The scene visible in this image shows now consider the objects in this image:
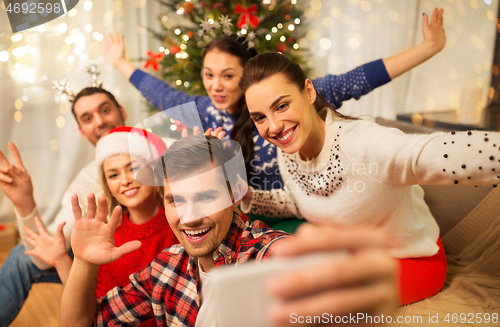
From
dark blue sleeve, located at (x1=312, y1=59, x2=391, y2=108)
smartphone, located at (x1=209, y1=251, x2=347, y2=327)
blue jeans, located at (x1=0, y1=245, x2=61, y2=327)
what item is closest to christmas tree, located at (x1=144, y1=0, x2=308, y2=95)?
dark blue sleeve, located at (x1=312, y1=59, x2=391, y2=108)

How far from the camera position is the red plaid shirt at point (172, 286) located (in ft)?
1.94

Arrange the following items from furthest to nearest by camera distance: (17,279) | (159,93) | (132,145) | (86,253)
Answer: (159,93) < (17,279) < (132,145) < (86,253)

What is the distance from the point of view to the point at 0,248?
1.62 meters

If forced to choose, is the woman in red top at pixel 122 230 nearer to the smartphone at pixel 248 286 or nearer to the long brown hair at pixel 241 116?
the long brown hair at pixel 241 116

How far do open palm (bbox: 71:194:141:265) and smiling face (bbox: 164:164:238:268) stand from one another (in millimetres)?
100

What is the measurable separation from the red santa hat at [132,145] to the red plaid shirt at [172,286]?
0.70ft

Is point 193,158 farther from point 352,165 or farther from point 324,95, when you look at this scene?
point 324,95

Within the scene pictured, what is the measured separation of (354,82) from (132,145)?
582 millimetres

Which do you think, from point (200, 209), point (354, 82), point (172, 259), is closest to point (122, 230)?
point (172, 259)

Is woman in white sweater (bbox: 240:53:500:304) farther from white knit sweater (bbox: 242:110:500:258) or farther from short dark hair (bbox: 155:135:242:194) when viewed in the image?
short dark hair (bbox: 155:135:242:194)

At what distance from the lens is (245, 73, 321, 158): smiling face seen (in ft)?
1.94

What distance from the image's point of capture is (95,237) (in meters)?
0.60

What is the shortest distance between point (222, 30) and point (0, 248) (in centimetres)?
172

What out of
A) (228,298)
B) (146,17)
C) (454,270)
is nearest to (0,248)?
(146,17)
